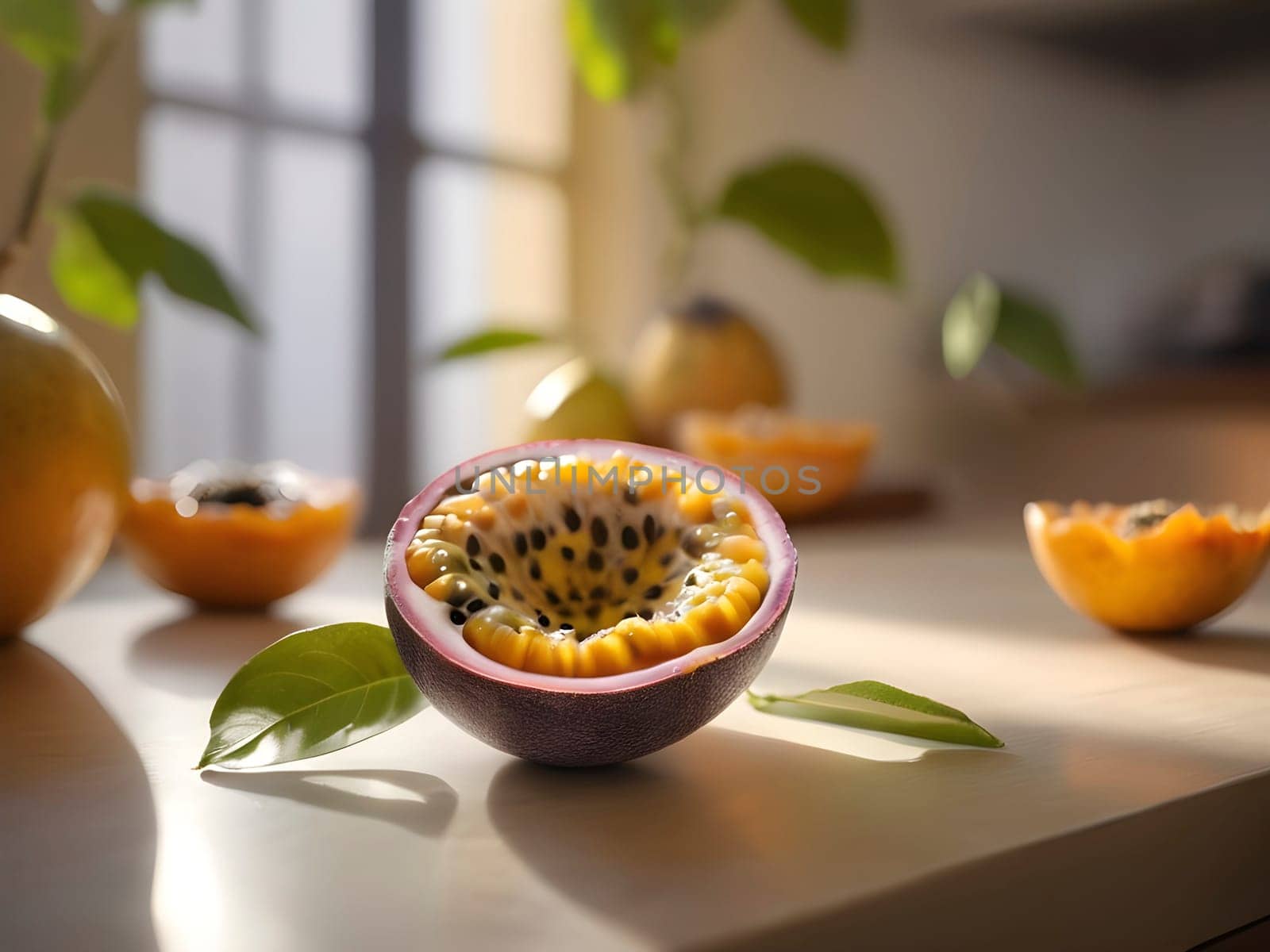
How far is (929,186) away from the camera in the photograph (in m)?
1.76

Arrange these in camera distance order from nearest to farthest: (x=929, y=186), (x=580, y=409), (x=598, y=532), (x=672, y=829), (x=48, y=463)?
(x=672, y=829) < (x=598, y=532) < (x=48, y=463) < (x=580, y=409) < (x=929, y=186)

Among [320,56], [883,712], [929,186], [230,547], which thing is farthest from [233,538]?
[929,186]

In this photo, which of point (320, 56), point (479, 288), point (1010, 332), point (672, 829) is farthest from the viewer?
point (479, 288)

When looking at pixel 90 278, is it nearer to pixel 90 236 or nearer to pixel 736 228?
pixel 90 236

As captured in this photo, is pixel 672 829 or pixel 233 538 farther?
pixel 233 538

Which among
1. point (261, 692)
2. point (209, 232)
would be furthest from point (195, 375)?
point (261, 692)

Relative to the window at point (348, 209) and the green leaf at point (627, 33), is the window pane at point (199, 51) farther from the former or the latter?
the green leaf at point (627, 33)

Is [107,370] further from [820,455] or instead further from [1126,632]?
[1126,632]

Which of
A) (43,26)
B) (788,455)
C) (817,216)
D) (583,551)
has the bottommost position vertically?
(788,455)

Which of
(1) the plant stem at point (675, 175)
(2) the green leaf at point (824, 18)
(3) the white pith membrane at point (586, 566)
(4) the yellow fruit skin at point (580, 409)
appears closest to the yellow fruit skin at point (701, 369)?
(4) the yellow fruit skin at point (580, 409)

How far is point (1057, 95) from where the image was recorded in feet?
5.85

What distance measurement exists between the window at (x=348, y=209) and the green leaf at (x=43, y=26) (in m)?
0.51

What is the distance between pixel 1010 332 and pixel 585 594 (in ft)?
2.44

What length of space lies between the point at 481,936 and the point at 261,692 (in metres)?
0.16
